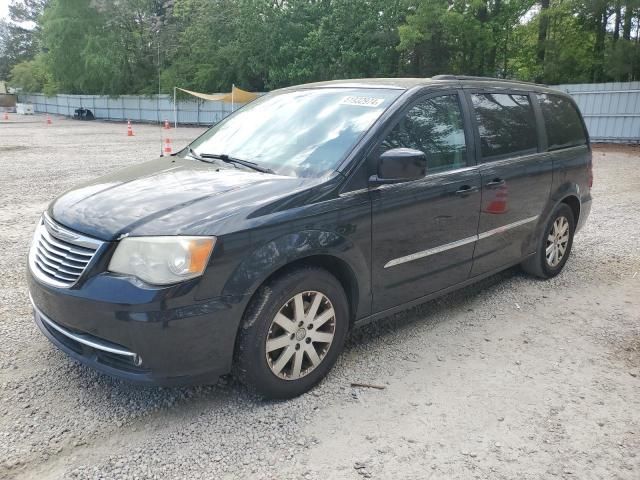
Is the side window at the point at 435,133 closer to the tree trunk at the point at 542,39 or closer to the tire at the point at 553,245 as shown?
the tire at the point at 553,245

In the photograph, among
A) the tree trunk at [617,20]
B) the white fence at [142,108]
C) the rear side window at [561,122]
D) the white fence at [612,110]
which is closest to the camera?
the rear side window at [561,122]

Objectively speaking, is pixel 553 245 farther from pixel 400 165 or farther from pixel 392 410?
pixel 392 410

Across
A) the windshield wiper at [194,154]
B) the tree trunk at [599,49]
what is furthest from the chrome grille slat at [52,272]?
the tree trunk at [599,49]

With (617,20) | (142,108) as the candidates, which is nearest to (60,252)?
(617,20)

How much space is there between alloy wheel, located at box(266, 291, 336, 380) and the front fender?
235 millimetres

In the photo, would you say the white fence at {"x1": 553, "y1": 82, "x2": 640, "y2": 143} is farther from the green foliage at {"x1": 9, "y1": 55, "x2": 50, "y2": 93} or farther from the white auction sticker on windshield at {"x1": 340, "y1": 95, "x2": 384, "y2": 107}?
the green foliage at {"x1": 9, "y1": 55, "x2": 50, "y2": 93}

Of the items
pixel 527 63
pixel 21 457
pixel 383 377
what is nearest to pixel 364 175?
pixel 383 377

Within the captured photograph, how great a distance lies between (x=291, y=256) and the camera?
2875 mm

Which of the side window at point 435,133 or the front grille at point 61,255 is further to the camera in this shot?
the side window at point 435,133

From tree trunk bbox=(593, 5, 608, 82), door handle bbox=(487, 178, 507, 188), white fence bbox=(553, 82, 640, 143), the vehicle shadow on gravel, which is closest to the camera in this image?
the vehicle shadow on gravel

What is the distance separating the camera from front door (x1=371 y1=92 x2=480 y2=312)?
339 centimetres

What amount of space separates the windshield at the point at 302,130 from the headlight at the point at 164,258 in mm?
894

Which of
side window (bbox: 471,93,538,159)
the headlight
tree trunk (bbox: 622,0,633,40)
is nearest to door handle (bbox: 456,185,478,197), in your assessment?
side window (bbox: 471,93,538,159)

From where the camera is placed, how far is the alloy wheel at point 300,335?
9.63 ft
